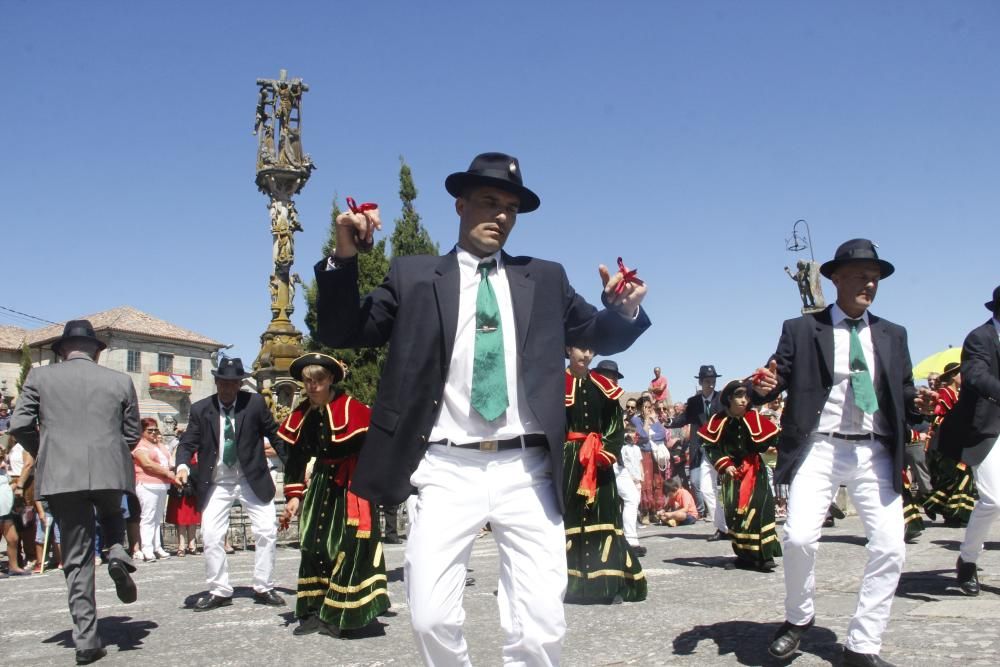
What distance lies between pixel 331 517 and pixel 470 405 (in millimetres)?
3791

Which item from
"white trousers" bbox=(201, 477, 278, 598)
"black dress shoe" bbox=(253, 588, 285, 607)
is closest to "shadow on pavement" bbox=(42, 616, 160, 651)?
"white trousers" bbox=(201, 477, 278, 598)

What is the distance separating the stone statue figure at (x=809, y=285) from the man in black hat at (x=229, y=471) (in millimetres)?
22156

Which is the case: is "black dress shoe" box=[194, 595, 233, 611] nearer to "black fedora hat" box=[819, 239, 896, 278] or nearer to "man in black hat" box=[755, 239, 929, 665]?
"man in black hat" box=[755, 239, 929, 665]

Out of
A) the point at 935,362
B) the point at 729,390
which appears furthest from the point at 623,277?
the point at 935,362

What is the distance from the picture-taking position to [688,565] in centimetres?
1001

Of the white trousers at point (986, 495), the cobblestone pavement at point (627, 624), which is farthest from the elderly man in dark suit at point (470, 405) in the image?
the white trousers at point (986, 495)

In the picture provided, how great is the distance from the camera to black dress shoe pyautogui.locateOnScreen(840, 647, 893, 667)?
468 cm

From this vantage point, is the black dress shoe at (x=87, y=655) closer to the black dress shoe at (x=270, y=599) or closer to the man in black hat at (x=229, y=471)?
the man in black hat at (x=229, y=471)

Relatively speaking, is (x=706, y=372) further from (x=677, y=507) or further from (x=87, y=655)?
(x=87, y=655)

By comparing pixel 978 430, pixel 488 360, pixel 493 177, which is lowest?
pixel 978 430

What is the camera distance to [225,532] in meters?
8.15

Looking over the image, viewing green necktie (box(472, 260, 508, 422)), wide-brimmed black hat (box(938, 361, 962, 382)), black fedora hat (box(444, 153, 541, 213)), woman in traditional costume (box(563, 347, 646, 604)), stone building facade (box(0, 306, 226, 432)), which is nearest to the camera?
green necktie (box(472, 260, 508, 422))

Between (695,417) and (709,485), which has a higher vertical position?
(695,417)

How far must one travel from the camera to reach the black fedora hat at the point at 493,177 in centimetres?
369
